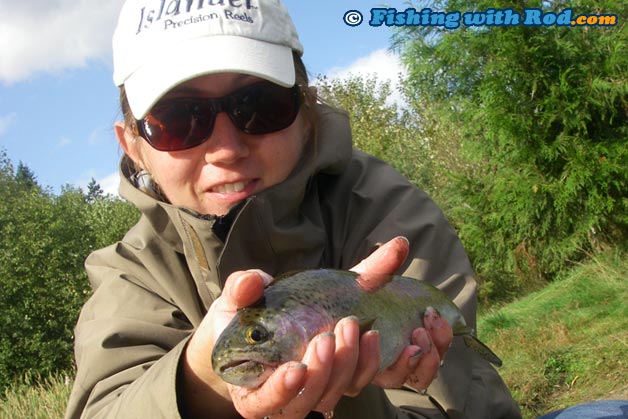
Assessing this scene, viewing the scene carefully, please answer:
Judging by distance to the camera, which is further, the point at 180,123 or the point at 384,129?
the point at 384,129

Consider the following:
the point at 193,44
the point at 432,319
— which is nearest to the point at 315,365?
the point at 432,319

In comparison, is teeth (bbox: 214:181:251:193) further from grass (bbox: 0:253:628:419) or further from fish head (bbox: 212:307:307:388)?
grass (bbox: 0:253:628:419)

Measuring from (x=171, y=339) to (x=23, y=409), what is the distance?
527cm

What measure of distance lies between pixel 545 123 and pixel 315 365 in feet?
34.1

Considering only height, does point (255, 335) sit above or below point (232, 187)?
below

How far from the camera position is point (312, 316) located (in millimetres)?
1796

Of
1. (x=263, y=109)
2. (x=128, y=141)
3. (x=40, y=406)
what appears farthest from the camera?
(x=40, y=406)

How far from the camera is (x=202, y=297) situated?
2582 mm

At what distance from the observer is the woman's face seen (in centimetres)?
255

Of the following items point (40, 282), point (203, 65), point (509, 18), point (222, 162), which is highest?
point (509, 18)

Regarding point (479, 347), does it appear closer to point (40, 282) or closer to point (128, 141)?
point (128, 141)

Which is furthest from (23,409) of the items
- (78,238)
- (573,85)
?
(78,238)

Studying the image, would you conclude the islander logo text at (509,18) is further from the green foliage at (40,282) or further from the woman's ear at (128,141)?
the green foliage at (40,282)

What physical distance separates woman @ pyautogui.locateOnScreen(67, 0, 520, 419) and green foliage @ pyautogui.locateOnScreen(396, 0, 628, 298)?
8.90 meters
